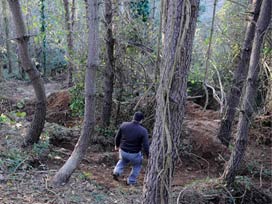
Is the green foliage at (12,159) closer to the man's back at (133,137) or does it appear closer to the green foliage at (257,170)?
the man's back at (133,137)

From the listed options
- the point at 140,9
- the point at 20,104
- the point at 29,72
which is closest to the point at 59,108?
the point at 20,104

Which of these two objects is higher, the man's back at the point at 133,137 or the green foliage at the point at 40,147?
the man's back at the point at 133,137

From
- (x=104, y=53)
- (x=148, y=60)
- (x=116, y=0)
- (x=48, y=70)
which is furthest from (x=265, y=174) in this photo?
(x=48, y=70)

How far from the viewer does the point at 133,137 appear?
589 cm

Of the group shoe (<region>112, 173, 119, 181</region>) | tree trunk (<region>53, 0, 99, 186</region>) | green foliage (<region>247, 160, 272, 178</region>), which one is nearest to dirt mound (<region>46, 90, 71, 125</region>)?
shoe (<region>112, 173, 119, 181</region>)

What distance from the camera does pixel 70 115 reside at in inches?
385

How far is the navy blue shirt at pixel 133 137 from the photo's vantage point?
19.2 ft

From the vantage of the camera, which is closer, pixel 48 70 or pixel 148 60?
pixel 148 60

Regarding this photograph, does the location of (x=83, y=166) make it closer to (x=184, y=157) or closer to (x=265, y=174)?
(x=184, y=157)

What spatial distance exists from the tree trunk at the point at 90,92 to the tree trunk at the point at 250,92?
2.42 m

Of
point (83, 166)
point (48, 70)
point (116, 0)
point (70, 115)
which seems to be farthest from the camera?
point (48, 70)

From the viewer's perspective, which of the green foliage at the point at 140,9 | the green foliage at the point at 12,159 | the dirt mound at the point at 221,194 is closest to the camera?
the green foliage at the point at 12,159

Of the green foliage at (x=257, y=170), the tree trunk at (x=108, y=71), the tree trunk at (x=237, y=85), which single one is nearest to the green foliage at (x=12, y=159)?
the tree trunk at (x=108, y=71)

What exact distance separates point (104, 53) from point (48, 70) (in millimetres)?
13567
